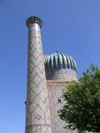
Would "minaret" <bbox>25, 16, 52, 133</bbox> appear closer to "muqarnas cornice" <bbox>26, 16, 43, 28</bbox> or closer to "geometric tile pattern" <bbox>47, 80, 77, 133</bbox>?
"muqarnas cornice" <bbox>26, 16, 43, 28</bbox>

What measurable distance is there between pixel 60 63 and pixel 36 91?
5379 millimetres

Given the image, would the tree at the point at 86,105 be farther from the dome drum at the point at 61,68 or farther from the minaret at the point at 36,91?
the dome drum at the point at 61,68

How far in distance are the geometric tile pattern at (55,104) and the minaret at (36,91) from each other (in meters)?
0.84

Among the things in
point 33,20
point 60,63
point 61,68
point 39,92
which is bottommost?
point 39,92

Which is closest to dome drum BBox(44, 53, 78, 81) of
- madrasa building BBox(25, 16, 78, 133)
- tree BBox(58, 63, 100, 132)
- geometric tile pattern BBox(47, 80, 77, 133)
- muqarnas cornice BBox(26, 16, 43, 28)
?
madrasa building BBox(25, 16, 78, 133)

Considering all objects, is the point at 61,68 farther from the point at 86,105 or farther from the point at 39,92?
the point at 86,105

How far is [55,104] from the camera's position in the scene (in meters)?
Result: 9.08

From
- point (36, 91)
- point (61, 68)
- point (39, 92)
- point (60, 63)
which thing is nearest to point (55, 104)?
point (39, 92)

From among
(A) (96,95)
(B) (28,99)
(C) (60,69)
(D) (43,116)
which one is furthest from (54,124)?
(C) (60,69)

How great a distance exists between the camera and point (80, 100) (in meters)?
5.85

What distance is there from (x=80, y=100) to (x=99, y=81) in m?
0.99

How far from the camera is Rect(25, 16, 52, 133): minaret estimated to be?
7309mm

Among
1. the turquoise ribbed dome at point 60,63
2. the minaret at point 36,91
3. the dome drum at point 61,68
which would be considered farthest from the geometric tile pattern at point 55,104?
the turquoise ribbed dome at point 60,63

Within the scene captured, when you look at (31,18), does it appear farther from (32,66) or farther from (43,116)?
(43,116)
